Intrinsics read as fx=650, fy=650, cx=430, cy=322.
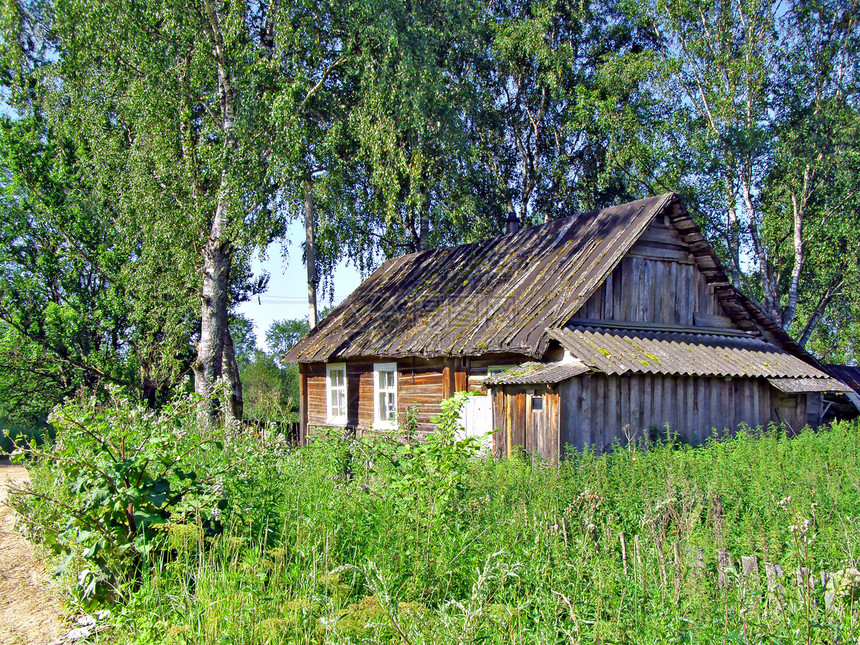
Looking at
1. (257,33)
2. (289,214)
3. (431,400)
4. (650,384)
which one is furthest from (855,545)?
(257,33)

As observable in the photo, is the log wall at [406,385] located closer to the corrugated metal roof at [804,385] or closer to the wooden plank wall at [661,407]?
the wooden plank wall at [661,407]

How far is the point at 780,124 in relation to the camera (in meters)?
24.0

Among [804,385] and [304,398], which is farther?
[304,398]

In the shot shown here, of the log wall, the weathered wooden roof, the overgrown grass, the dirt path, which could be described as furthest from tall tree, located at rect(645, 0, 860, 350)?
the dirt path

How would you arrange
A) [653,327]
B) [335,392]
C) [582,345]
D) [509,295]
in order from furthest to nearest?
[335,392], [509,295], [653,327], [582,345]

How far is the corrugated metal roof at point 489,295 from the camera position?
1172cm

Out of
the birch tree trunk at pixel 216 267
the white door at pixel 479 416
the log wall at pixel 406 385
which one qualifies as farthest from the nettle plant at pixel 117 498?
the birch tree trunk at pixel 216 267

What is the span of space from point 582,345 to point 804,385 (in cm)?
548

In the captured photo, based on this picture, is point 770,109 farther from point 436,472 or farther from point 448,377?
point 436,472

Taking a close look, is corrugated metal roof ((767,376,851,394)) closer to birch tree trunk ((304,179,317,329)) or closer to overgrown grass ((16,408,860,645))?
overgrown grass ((16,408,860,645))

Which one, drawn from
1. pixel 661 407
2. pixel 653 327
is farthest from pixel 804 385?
pixel 661 407

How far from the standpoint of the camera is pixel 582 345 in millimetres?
10586

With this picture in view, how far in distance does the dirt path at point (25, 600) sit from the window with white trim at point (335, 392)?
1003 centimetres

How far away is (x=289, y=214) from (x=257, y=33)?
4662 mm
